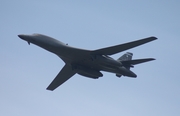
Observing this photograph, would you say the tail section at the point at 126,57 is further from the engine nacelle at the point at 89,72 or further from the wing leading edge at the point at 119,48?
the wing leading edge at the point at 119,48

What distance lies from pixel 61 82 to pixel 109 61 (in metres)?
8.45

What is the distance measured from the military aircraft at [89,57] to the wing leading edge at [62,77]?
5.86 ft

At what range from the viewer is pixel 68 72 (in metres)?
33.9

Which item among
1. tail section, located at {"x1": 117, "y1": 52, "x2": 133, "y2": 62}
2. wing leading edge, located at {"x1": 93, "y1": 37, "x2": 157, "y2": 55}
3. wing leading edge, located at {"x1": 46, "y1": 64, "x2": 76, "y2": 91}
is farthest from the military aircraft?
tail section, located at {"x1": 117, "y1": 52, "x2": 133, "y2": 62}

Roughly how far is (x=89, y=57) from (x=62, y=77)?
6.79m

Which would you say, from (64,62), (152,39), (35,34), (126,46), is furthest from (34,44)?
(152,39)

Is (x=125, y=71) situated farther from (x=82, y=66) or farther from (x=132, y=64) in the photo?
(x=82, y=66)

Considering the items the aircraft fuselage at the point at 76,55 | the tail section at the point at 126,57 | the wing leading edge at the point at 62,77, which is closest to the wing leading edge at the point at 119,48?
the aircraft fuselage at the point at 76,55

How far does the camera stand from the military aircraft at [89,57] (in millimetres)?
28203

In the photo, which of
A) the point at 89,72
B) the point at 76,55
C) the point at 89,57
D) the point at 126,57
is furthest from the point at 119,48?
the point at 126,57

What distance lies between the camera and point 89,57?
28.9 metres

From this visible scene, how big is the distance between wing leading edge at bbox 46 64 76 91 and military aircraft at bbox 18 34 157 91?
179 centimetres

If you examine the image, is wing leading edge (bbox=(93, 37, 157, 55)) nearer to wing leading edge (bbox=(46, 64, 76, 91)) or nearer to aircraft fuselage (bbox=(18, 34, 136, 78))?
aircraft fuselage (bbox=(18, 34, 136, 78))

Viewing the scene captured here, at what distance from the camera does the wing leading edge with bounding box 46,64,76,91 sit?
3359 centimetres
